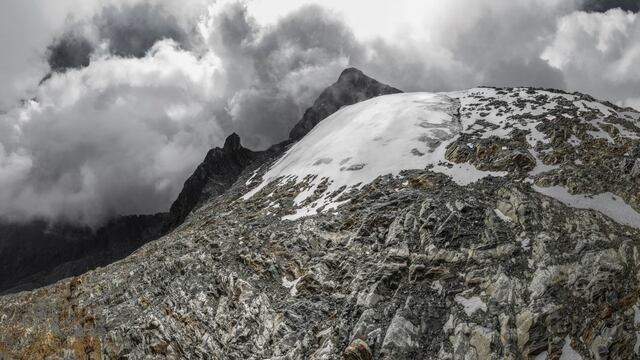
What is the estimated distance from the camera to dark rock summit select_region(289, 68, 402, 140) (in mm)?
120688

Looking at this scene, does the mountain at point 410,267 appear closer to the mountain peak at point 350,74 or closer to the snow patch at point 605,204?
the snow patch at point 605,204

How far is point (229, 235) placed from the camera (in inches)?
2148

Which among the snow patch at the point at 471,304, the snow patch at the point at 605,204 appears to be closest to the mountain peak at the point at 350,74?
the snow patch at the point at 605,204

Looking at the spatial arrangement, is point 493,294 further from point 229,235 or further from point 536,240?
point 229,235

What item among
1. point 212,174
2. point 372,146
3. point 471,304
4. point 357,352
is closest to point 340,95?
point 212,174

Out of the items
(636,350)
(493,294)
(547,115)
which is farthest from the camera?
(547,115)

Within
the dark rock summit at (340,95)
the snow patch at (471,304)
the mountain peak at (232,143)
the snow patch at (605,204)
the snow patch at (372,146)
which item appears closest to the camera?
the snow patch at (471,304)

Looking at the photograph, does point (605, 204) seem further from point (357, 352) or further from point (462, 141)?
point (357, 352)

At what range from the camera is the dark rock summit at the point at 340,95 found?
121 metres

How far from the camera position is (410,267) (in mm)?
39594

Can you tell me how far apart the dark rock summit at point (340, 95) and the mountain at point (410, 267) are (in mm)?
57243

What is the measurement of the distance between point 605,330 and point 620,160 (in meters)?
20.8

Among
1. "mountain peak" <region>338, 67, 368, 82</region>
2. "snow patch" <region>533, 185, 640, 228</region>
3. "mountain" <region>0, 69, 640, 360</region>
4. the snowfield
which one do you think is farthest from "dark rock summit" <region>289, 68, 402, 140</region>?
"snow patch" <region>533, 185, 640, 228</region>

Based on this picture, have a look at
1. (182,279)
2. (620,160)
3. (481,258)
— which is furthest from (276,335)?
(620,160)
